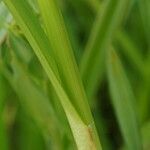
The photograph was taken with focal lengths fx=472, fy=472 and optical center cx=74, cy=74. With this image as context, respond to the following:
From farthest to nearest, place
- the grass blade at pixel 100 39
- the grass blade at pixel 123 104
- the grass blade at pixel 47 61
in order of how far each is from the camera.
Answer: the grass blade at pixel 100 39 < the grass blade at pixel 123 104 < the grass blade at pixel 47 61

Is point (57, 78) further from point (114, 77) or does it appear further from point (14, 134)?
point (14, 134)

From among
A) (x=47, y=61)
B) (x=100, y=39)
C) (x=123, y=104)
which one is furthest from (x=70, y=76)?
(x=100, y=39)

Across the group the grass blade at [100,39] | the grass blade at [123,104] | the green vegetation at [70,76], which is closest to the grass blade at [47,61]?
the green vegetation at [70,76]

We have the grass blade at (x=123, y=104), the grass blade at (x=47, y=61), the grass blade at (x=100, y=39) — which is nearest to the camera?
the grass blade at (x=47, y=61)

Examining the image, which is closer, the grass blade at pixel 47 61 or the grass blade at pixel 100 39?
the grass blade at pixel 47 61

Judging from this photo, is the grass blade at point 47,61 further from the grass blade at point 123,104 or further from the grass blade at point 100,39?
the grass blade at point 100,39

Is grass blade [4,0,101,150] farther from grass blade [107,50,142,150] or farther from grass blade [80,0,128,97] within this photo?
grass blade [80,0,128,97]

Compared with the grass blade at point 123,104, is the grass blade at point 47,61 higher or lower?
higher

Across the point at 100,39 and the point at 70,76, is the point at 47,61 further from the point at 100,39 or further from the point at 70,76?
the point at 100,39

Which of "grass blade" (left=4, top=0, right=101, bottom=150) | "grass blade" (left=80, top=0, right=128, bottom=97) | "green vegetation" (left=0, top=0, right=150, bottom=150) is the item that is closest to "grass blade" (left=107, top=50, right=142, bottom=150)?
"green vegetation" (left=0, top=0, right=150, bottom=150)
